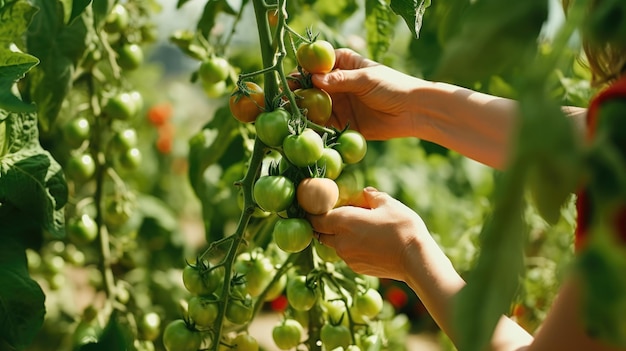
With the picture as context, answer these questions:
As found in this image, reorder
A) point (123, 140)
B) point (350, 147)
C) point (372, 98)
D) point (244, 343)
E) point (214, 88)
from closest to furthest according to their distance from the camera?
1. point (350, 147)
2. point (244, 343)
3. point (372, 98)
4. point (214, 88)
5. point (123, 140)

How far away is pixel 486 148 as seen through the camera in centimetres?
142

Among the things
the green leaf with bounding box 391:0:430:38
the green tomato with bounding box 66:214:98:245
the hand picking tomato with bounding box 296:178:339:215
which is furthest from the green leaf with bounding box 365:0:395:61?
the green tomato with bounding box 66:214:98:245

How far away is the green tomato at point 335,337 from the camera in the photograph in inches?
49.1

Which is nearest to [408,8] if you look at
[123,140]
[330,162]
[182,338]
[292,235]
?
[330,162]

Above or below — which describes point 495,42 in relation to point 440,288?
above

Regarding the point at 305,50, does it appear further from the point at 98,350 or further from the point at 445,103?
the point at 98,350

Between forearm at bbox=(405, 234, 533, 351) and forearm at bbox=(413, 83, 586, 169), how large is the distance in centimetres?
36

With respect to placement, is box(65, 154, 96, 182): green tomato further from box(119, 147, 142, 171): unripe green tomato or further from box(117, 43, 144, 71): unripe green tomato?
box(117, 43, 144, 71): unripe green tomato

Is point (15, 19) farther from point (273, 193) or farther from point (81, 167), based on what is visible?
point (273, 193)

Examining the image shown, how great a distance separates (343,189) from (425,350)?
271 cm

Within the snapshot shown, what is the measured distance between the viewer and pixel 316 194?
1.08 metres

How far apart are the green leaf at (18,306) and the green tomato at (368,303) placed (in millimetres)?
535

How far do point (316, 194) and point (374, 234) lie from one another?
0.11m

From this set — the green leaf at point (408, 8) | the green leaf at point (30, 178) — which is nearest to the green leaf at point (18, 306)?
the green leaf at point (30, 178)
